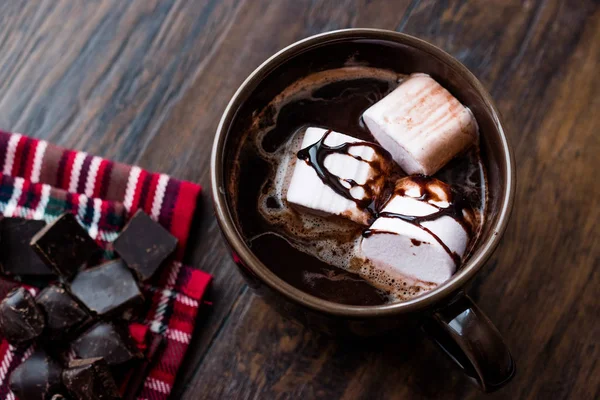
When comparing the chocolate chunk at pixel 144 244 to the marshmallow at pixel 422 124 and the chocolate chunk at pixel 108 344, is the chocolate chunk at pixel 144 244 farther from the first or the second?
the marshmallow at pixel 422 124

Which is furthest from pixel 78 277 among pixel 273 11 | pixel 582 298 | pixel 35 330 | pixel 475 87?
pixel 582 298

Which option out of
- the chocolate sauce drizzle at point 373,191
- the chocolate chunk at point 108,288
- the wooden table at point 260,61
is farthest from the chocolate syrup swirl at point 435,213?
the chocolate chunk at point 108,288

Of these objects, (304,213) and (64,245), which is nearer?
(304,213)

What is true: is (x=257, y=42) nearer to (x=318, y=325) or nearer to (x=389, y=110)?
(x=389, y=110)

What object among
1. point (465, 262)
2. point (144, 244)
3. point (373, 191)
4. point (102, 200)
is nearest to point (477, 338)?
point (465, 262)

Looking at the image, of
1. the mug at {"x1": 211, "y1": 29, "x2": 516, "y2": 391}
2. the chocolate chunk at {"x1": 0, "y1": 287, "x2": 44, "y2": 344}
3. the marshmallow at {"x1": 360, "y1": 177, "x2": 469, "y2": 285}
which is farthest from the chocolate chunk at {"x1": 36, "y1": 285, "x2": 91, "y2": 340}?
the marshmallow at {"x1": 360, "y1": 177, "x2": 469, "y2": 285}

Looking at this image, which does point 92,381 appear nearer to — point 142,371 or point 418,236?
point 142,371

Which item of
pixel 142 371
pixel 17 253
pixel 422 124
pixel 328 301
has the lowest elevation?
pixel 142 371

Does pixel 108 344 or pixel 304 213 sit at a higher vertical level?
pixel 304 213
